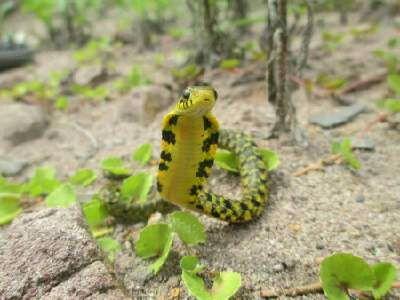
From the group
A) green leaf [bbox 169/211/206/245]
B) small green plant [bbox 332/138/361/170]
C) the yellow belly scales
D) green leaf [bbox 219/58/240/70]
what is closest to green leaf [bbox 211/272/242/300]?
green leaf [bbox 169/211/206/245]

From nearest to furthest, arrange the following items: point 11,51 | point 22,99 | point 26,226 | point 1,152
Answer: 1. point 26,226
2. point 1,152
3. point 22,99
4. point 11,51

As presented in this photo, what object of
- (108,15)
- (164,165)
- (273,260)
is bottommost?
(108,15)

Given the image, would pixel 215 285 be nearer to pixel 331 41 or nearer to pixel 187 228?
pixel 187 228

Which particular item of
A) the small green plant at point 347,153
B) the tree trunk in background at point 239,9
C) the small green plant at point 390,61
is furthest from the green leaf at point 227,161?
the tree trunk in background at point 239,9

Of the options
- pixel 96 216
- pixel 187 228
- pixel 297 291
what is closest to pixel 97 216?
pixel 96 216

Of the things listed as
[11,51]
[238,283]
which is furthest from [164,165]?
[11,51]

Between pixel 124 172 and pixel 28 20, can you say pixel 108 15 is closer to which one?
pixel 28 20

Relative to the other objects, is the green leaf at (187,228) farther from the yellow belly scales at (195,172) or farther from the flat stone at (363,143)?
the flat stone at (363,143)
